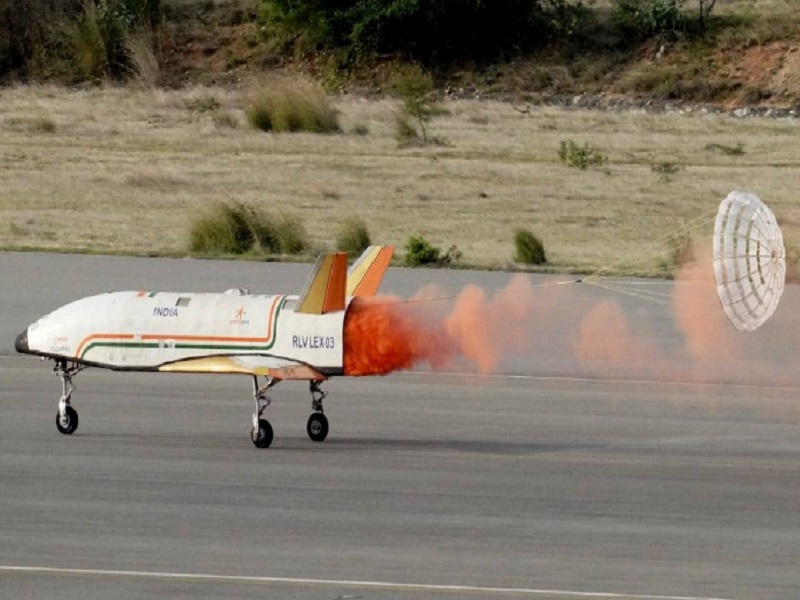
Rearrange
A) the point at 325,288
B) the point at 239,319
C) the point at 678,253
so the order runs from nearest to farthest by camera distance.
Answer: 1. the point at 325,288
2. the point at 239,319
3. the point at 678,253

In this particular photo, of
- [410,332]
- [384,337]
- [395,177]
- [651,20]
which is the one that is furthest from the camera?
[651,20]

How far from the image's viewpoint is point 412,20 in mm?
66250

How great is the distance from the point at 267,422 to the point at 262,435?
197mm

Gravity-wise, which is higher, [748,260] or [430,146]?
[430,146]

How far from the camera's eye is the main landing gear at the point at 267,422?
15523 millimetres

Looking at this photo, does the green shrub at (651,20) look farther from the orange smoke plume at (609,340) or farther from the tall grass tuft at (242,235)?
the orange smoke plume at (609,340)

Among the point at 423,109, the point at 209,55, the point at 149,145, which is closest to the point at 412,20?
the point at 209,55

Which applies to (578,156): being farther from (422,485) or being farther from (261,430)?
(422,485)

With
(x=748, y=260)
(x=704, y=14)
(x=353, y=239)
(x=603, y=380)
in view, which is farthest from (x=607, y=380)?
(x=704, y=14)

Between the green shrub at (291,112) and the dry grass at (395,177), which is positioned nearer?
the dry grass at (395,177)

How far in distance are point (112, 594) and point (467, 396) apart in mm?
8568

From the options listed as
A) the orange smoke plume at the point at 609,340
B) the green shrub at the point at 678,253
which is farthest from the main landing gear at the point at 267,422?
the green shrub at the point at 678,253

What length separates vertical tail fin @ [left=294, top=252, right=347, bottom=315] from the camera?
15.0 metres

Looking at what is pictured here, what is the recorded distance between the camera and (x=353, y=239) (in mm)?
31281
